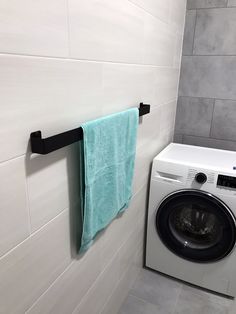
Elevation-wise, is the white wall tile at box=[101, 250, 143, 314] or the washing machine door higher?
the washing machine door

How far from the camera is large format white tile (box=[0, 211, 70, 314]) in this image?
2.35 ft

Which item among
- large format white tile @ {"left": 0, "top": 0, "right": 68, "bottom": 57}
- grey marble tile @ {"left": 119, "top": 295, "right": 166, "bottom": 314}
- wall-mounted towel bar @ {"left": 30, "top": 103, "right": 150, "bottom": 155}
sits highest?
large format white tile @ {"left": 0, "top": 0, "right": 68, "bottom": 57}

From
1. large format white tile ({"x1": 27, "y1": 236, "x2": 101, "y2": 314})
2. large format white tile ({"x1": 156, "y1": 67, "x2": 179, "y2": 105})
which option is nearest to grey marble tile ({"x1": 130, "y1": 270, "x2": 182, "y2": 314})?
large format white tile ({"x1": 27, "y1": 236, "x2": 101, "y2": 314})

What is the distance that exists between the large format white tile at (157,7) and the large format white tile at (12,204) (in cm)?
86

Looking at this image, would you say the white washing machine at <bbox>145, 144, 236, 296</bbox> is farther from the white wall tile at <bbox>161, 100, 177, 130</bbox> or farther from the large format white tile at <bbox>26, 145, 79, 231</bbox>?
the large format white tile at <bbox>26, 145, 79, 231</bbox>

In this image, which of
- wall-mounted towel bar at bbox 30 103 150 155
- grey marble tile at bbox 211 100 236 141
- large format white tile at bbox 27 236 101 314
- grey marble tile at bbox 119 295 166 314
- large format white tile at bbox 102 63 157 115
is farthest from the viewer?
grey marble tile at bbox 211 100 236 141

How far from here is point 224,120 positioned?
1952mm

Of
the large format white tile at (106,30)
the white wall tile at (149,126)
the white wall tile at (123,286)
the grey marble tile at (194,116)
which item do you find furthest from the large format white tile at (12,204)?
the grey marble tile at (194,116)

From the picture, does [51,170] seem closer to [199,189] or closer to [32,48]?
[32,48]

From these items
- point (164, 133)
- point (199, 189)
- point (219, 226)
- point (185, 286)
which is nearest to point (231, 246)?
point (219, 226)

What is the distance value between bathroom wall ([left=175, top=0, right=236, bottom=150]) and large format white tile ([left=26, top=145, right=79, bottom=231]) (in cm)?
140

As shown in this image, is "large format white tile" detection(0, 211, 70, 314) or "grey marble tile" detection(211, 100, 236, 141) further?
"grey marble tile" detection(211, 100, 236, 141)

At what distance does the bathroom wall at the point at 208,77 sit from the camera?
1777 mm

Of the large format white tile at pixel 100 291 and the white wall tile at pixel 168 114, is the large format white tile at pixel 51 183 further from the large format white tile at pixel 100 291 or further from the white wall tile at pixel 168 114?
the white wall tile at pixel 168 114
